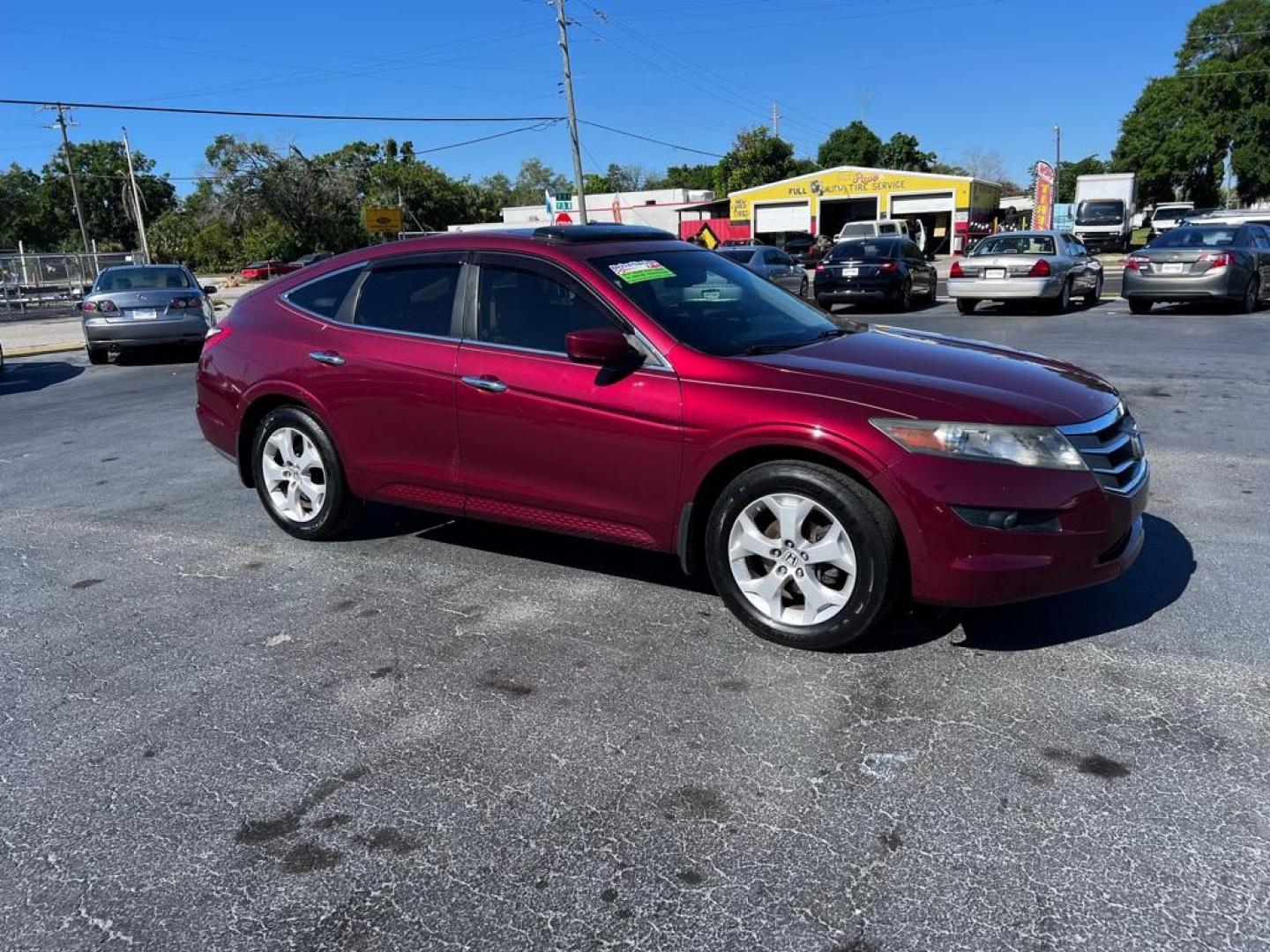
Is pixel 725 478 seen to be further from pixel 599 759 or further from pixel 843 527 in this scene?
pixel 599 759

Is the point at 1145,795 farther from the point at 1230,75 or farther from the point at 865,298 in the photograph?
the point at 1230,75

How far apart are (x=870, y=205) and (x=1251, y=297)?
42550 millimetres

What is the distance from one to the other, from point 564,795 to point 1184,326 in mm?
14629

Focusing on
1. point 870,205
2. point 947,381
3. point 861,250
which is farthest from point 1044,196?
point 947,381

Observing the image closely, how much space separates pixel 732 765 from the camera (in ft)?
10.4

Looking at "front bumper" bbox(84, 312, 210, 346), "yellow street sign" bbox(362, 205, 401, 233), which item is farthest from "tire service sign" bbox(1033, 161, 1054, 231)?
"front bumper" bbox(84, 312, 210, 346)

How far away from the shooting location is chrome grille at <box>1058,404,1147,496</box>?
12.3ft

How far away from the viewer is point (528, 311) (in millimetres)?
4656

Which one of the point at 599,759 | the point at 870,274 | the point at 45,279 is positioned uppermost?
the point at 45,279

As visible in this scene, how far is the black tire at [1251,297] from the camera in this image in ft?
52.4

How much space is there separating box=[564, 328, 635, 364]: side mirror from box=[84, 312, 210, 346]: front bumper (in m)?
12.3

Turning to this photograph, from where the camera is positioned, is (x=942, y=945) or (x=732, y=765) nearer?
(x=942, y=945)

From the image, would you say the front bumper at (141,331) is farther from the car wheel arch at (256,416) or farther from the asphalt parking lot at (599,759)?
the asphalt parking lot at (599,759)

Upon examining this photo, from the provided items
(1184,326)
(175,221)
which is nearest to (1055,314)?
(1184,326)
